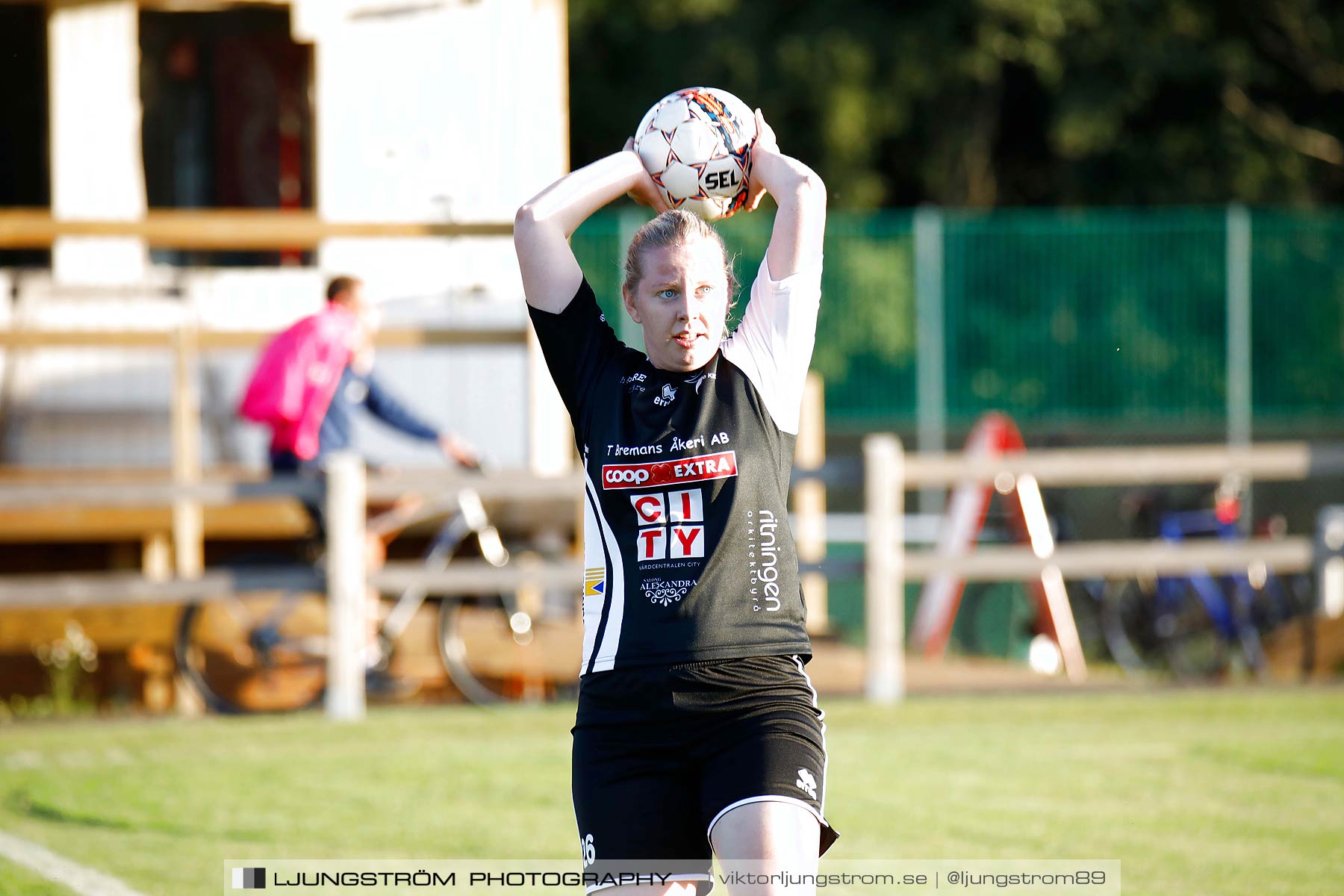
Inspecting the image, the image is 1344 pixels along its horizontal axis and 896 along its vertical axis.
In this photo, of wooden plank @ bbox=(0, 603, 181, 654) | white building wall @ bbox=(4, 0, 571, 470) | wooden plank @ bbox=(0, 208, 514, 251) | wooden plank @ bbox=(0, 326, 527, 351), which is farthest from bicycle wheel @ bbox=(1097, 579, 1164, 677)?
wooden plank @ bbox=(0, 603, 181, 654)

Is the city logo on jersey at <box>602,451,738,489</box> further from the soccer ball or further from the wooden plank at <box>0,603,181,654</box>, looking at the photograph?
the wooden plank at <box>0,603,181,654</box>

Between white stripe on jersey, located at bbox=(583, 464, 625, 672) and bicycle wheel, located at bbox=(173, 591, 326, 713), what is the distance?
620 centimetres

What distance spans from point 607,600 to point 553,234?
79 centimetres

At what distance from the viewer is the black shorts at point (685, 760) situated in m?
3.25

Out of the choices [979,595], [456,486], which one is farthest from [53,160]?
[979,595]

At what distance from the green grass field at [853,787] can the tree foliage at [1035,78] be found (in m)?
15.6

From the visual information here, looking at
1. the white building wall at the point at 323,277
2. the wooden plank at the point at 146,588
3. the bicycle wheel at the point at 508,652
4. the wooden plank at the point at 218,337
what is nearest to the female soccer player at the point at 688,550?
the white building wall at the point at 323,277

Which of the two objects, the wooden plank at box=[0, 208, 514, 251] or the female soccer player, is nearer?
the female soccer player

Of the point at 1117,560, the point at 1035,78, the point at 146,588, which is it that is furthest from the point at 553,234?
the point at 1035,78

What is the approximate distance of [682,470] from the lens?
3379 millimetres

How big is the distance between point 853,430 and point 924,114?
35.1 feet

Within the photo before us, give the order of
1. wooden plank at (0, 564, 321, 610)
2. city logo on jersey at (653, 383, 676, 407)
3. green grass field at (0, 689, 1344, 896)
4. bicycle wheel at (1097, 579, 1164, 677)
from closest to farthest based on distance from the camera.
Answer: city logo on jersey at (653, 383, 676, 407) → green grass field at (0, 689, 1344, 896) → wooden plank at (0, 564, 321, 610) → bicycle wheel at (1097, 579, 1164, 677)

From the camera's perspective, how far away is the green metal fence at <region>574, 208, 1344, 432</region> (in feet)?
52.0

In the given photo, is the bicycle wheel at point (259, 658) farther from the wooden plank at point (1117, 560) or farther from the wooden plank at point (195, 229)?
the wooden plank at point (1117, 560)
